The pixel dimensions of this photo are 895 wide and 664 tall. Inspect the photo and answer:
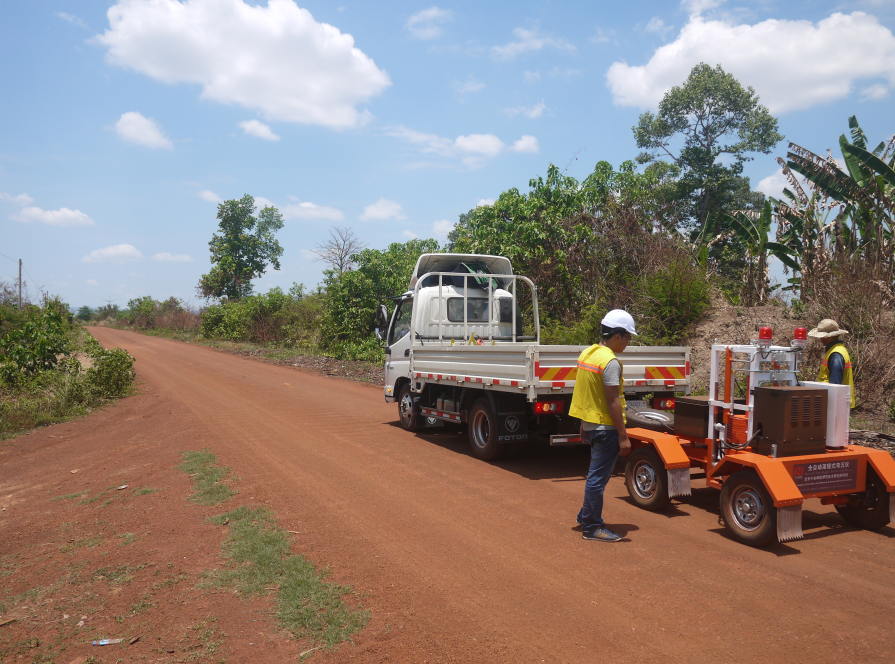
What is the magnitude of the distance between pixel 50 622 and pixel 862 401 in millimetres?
11481

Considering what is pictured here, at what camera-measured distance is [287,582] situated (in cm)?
426

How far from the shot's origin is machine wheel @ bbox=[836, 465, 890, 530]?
17.4 ft

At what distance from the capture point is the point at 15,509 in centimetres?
627

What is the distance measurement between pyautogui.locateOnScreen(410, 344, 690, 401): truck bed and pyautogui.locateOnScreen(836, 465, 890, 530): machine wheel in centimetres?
256

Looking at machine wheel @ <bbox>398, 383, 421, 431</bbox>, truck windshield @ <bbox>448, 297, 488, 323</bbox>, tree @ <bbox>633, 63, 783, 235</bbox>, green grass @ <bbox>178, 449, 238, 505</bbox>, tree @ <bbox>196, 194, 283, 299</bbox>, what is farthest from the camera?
tree @ <bbox>196, 194, 283, 299</bbox>

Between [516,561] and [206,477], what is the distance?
4.14m

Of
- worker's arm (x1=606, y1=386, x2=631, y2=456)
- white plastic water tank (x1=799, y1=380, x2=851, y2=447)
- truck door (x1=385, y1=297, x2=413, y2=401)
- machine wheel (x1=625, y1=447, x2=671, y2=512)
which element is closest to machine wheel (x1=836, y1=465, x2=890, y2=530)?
white plastic water tank (x1=799, y1=380, x2=851, y2=447)

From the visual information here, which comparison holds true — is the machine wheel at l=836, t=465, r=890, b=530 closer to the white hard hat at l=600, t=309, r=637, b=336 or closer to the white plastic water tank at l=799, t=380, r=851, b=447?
the white plastic water tank at l=799, t=380, r=851, b=447

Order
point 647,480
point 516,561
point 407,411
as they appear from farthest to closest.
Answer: point 407,411 < point 647,480 < point 516,561

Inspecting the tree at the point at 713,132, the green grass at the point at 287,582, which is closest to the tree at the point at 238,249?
the tree at the point at 713,132

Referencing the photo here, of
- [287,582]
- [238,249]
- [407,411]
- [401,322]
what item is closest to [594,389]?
[287,582]

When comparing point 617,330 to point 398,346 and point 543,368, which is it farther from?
point 398,346

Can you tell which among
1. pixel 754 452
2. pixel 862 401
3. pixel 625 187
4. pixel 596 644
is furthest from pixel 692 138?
pixel 596 644

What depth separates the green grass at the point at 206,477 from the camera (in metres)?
6.41
